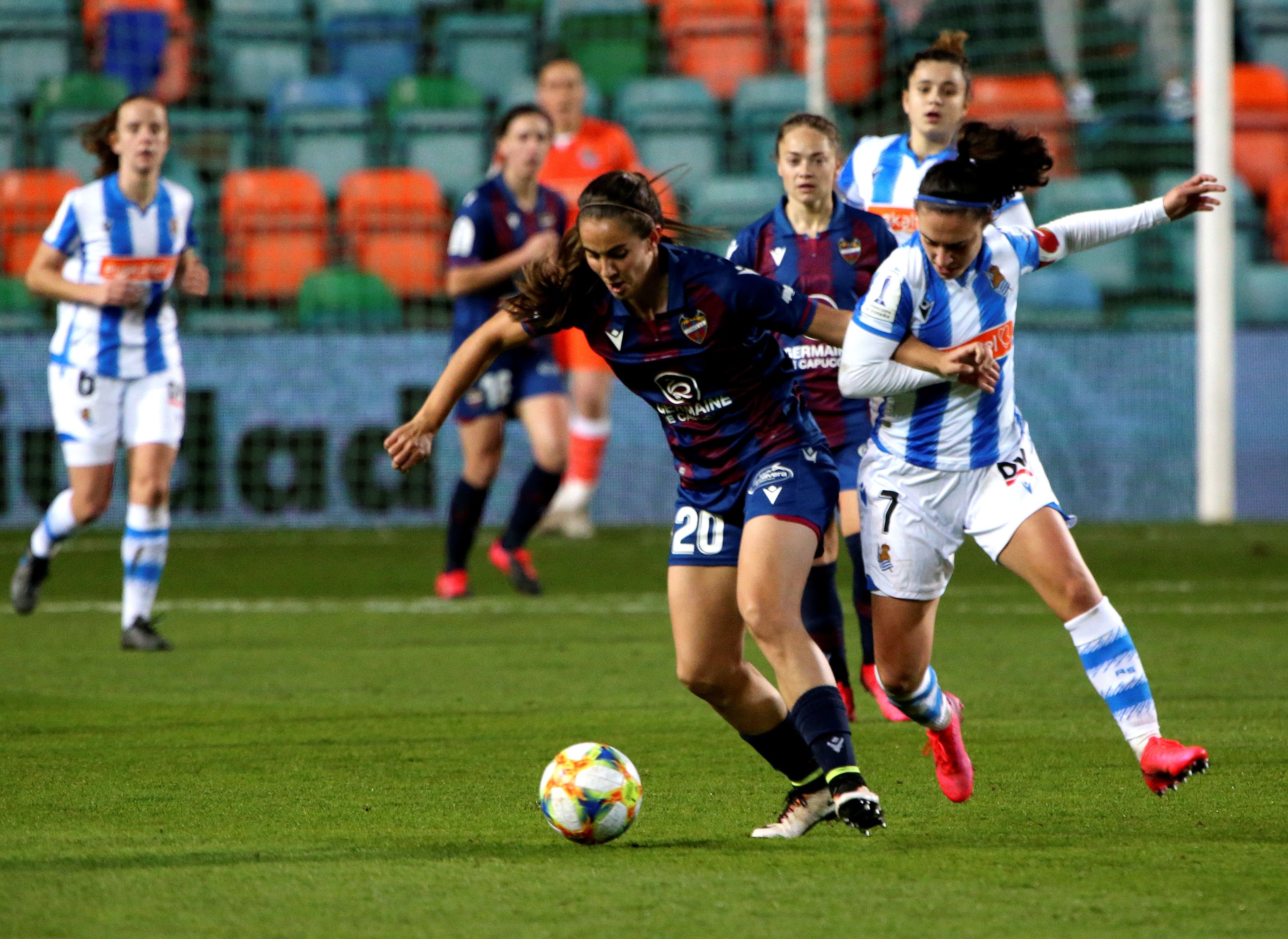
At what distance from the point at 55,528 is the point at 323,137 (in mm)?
6725

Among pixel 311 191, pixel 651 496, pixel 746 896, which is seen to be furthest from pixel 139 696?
pixel 311 191

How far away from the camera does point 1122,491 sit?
12344 millimetres

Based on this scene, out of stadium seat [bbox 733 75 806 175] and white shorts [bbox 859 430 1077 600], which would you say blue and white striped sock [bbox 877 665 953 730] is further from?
stadium seat [bbox 733 75 806 175]

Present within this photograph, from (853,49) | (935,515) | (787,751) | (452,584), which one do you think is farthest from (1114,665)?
(853,49)

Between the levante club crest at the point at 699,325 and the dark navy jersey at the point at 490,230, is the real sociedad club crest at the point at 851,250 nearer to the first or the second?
the levante club crest at the point at 699,325

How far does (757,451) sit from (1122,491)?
8.67 meters

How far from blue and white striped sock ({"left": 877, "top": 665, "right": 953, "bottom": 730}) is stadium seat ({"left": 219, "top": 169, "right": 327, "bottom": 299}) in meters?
9.03

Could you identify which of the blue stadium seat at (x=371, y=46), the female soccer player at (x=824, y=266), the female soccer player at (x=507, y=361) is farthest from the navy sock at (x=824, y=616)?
the blue stadium seat at (x=371, y=46)

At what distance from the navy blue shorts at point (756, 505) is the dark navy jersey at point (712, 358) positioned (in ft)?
0.10

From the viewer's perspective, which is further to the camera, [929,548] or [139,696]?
[139,696]

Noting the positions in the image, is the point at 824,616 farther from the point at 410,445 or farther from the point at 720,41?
the point at 720,41

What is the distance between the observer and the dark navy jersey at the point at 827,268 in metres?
5.85

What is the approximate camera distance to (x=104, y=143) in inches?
297

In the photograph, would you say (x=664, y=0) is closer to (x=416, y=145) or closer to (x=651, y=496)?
(x=416, y=145)
